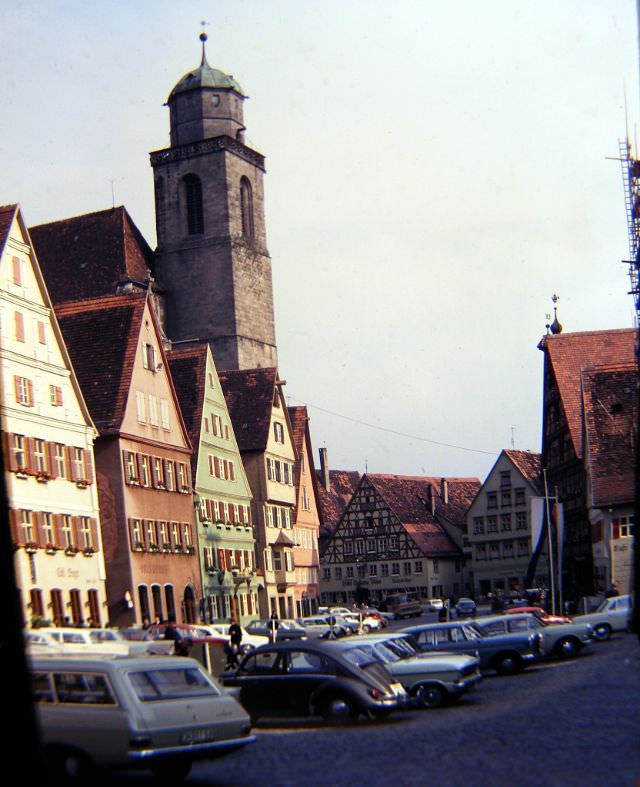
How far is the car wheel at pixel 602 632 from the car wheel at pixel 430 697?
17.1 m

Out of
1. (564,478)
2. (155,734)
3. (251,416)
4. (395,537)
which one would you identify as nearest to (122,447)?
(251,416)

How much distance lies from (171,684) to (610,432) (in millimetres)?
47563

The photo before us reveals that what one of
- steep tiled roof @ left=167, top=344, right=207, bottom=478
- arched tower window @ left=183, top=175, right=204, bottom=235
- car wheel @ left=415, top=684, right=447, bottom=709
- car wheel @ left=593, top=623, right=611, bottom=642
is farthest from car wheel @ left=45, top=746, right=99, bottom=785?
arched tower window @ left=183, top=175, right=204, bottom=235

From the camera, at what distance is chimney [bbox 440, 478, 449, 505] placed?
399ft

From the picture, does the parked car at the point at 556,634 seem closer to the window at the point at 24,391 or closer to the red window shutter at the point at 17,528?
the red window shutter at the point at 17,528

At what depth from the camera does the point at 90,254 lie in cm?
8819

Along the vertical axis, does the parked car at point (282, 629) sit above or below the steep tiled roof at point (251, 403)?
below

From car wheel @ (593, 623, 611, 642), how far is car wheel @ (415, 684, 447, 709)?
56.0 feet

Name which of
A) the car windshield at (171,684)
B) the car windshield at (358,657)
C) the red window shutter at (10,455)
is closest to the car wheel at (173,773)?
the car windshield at (171,684)

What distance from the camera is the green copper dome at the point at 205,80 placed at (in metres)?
94.6

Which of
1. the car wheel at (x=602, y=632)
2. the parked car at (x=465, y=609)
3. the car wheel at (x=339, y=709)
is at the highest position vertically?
the car wheel at (x=339, y=709)

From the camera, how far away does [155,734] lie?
14758 millimetres

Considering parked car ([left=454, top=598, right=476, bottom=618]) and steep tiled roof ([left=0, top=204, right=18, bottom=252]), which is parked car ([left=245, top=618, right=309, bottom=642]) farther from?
steep tiled roof ([left=0, top=204, right=18, bottom=252])

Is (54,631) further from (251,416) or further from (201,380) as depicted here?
(251,416)
